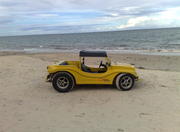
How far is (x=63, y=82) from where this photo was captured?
5828mm

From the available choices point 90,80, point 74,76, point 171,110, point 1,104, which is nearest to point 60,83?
point 74,76

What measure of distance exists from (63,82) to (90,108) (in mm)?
1588

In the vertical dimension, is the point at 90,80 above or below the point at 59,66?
below

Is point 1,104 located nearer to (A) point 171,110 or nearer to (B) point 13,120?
(B) point 13,120

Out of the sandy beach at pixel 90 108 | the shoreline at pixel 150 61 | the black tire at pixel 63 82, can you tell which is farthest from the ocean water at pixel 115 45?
the black tire at pixel 63 82

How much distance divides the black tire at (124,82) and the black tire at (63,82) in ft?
4.39

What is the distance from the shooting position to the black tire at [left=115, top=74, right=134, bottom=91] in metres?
5.84

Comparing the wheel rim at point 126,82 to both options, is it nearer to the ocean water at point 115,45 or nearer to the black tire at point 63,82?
the black tire at point 63,82

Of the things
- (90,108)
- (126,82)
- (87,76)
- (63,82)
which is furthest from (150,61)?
(90,108)

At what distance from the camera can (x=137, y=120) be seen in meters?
3.89

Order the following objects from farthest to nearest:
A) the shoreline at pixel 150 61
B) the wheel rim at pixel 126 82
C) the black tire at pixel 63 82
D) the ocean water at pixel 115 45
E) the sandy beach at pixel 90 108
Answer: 1. the ocean water at pixel 115 45
2. the shoreline at pixel 150 61
3. the wheel rim at pixel 126 82
4. the black tire at pixel 63 82
5. the sandy beach at pixel 90 108

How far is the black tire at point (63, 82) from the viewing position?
5.75 m

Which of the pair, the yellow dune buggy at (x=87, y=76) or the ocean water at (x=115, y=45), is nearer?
the yellow dune buggy at (x=87, y=76)

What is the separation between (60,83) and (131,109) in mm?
2309
